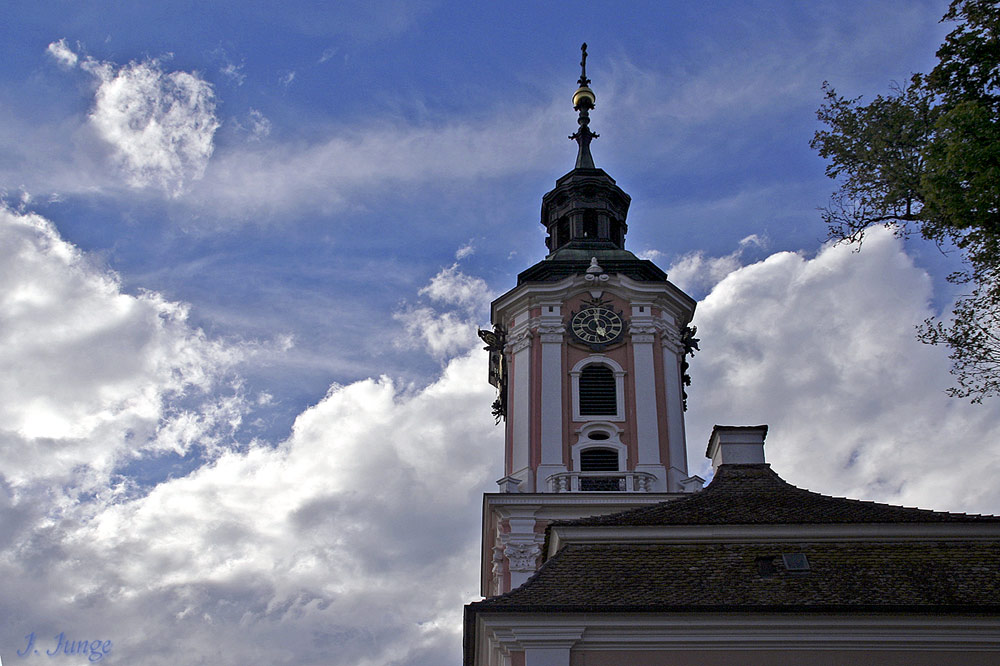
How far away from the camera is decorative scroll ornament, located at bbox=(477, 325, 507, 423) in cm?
3528

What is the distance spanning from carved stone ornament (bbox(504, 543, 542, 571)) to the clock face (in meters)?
7.07

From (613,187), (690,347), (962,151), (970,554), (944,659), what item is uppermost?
(613,187)

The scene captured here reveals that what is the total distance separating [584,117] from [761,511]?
28932 mm

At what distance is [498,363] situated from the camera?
36.5 meters

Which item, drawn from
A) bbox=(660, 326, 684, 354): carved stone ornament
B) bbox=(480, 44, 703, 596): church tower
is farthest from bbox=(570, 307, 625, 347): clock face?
bbox=(660, 326, 684, 354): carved stone ornament

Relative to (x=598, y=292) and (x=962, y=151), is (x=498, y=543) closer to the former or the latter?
(x=598, y=292)

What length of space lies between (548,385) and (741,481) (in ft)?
42.6

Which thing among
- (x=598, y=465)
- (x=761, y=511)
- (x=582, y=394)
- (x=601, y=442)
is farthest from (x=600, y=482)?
(x=761, y=511)

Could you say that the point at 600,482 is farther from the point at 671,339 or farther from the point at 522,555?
the point at 671,339

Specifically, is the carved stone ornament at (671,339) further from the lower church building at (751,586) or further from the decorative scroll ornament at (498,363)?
the lower church building at (751,586)

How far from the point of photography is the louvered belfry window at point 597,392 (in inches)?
1291

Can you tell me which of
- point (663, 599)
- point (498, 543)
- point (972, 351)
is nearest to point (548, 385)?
point (498, 543)

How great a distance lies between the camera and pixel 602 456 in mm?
32000

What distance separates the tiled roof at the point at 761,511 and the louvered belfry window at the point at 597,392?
12482 mm
